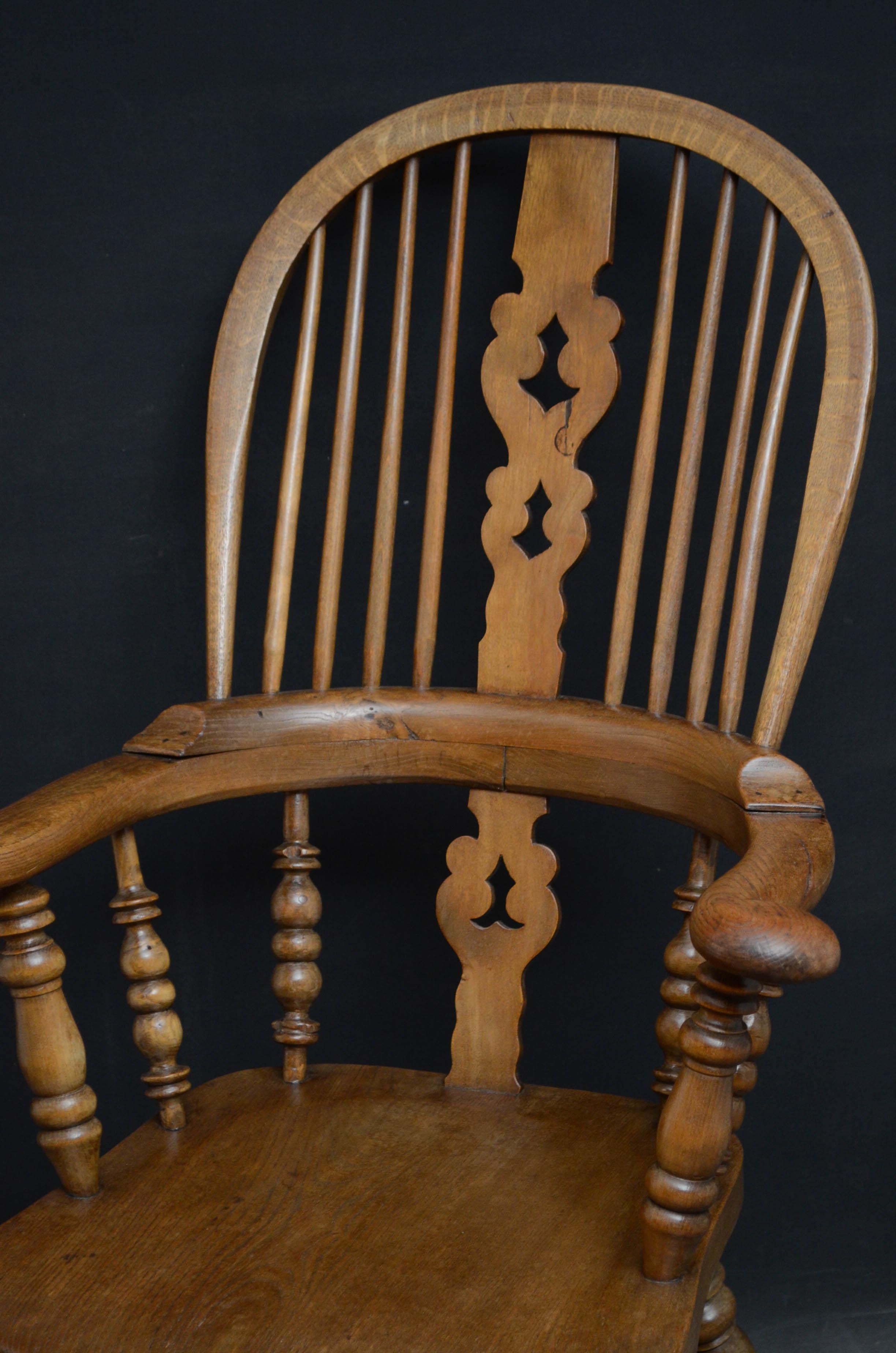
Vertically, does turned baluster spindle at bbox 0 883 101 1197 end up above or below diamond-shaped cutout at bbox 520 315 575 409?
below

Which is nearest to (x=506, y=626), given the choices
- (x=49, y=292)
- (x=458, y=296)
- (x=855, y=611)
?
(x=458, y=296)

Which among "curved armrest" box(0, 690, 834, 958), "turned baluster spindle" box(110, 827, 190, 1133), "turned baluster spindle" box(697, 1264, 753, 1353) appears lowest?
"turned baluster spindle" box(697, 1264, 753, 1353)

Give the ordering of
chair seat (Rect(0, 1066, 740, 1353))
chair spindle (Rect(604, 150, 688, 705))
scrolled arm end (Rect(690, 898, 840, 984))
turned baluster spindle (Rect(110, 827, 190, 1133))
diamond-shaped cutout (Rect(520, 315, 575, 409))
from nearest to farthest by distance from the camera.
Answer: scrolled arm end (Rect(690, 898, 840, 984)), chair seat (Rect(0, 1066, 740, 1353)), turned baluster spindle (Rect(110, 827, 190, 1133)), chair spindle (Rect(604, 150, 688, 705)), diamond-shaped cutout (Rect(520, 315, 575, 409))

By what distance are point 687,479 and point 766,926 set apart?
0.52 m

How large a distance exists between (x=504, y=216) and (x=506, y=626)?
1.55 ft

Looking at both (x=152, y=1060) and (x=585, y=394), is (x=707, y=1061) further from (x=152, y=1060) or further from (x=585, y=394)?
(x=585, y=394)

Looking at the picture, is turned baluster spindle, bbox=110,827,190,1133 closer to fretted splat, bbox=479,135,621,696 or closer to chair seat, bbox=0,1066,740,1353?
chair seat, bbox=0,1066,740,1353

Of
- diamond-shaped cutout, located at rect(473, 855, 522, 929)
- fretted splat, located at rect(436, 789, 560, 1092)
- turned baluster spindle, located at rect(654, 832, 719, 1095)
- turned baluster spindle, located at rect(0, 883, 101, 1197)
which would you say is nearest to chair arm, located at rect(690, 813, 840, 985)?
turned baluster spindle, located at rect(654, 832, 719, 1095)

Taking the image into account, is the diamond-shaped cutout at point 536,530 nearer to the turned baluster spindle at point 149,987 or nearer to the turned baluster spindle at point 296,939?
the turned baluster spindle at point 296,939

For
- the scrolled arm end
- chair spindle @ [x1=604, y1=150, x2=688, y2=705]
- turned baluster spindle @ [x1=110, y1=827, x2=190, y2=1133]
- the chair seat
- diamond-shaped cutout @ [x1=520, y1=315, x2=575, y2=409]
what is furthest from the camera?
diamond-shaped cutout @ [x1=520, y1=315, x2=575, y2=409]

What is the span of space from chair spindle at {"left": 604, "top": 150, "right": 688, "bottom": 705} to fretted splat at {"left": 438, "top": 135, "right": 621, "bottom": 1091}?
0.04 m

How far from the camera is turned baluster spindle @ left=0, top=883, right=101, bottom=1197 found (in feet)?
2.59

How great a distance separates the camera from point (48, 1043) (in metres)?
0.81

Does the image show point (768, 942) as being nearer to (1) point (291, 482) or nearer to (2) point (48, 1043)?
(2) point (48, 1043)
